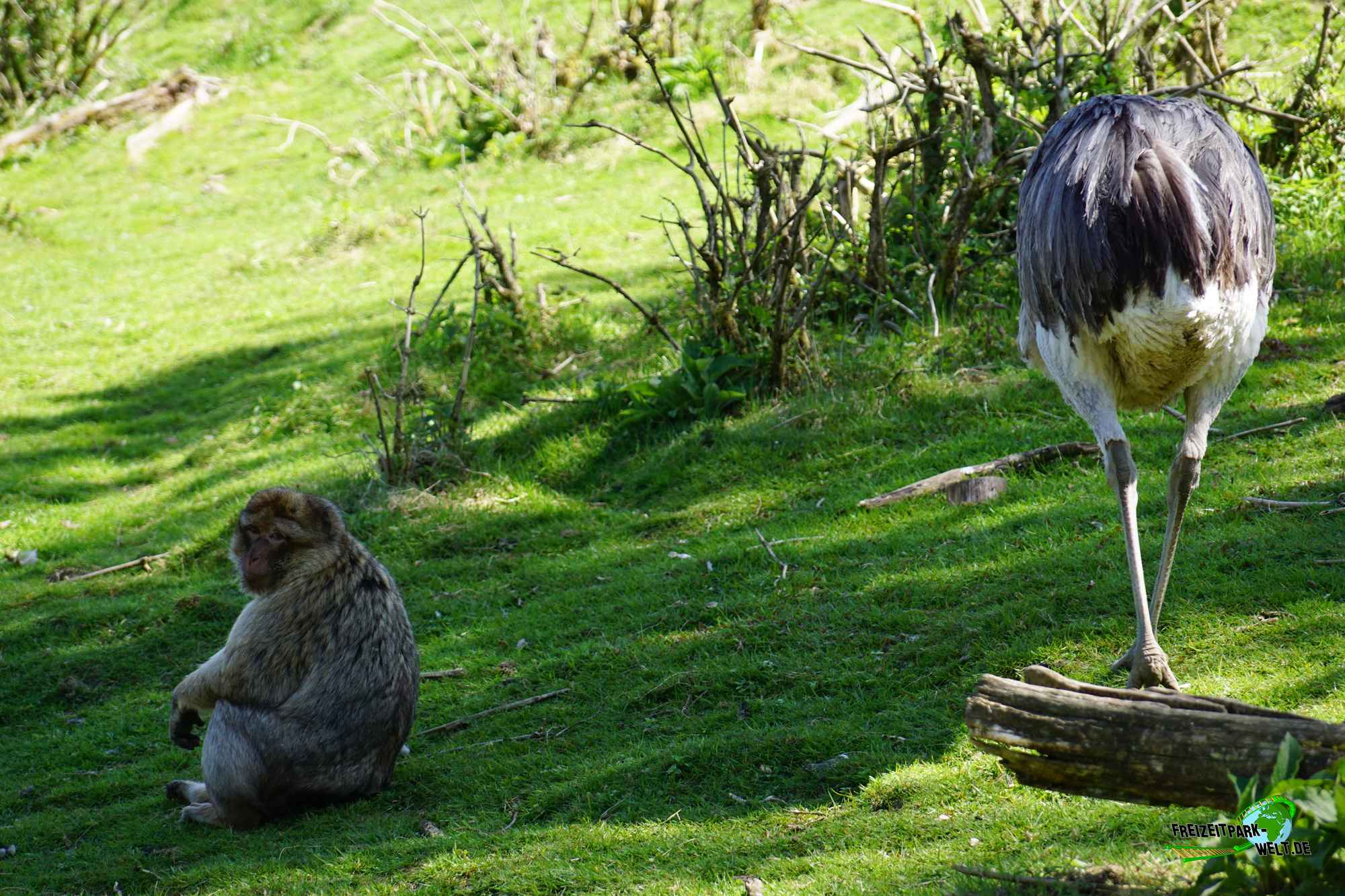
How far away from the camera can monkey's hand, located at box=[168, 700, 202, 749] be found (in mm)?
5895

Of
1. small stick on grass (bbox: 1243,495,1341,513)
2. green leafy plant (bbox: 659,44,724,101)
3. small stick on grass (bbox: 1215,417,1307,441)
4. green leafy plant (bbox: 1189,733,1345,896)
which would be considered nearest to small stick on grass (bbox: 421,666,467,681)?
small stick on grass (bbox: 1243,495,1341,513)

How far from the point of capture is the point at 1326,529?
6.35 meters

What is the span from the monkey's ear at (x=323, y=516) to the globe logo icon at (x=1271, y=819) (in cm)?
412

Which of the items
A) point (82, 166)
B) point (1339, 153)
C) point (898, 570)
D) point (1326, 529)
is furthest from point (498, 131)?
point (1326, 529)

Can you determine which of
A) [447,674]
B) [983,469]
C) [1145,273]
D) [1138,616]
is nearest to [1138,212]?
[1145,273]

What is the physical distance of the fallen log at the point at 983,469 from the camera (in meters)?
7.84

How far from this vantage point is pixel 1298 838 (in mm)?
2994

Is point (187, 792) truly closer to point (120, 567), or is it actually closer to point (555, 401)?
point (120, 567)

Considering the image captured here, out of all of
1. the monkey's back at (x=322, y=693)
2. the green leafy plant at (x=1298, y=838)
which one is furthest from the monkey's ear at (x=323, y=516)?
the green leafy plant at (x=1298, y=838)

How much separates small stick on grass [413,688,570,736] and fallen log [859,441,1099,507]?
8.11 ft

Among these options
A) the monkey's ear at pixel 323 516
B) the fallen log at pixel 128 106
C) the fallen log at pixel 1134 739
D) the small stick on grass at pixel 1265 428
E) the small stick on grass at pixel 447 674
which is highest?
the fallen log at pixel 128 106

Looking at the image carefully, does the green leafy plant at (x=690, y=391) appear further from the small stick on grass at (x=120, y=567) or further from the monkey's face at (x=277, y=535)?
the monkey's face at (x=277, y=535)

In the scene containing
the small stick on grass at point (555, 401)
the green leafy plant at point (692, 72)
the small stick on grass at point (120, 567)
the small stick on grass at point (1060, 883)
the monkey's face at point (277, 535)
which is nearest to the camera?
the small stick on grass at point (1060, 883)

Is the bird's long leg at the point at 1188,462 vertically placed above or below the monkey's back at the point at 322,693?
above
